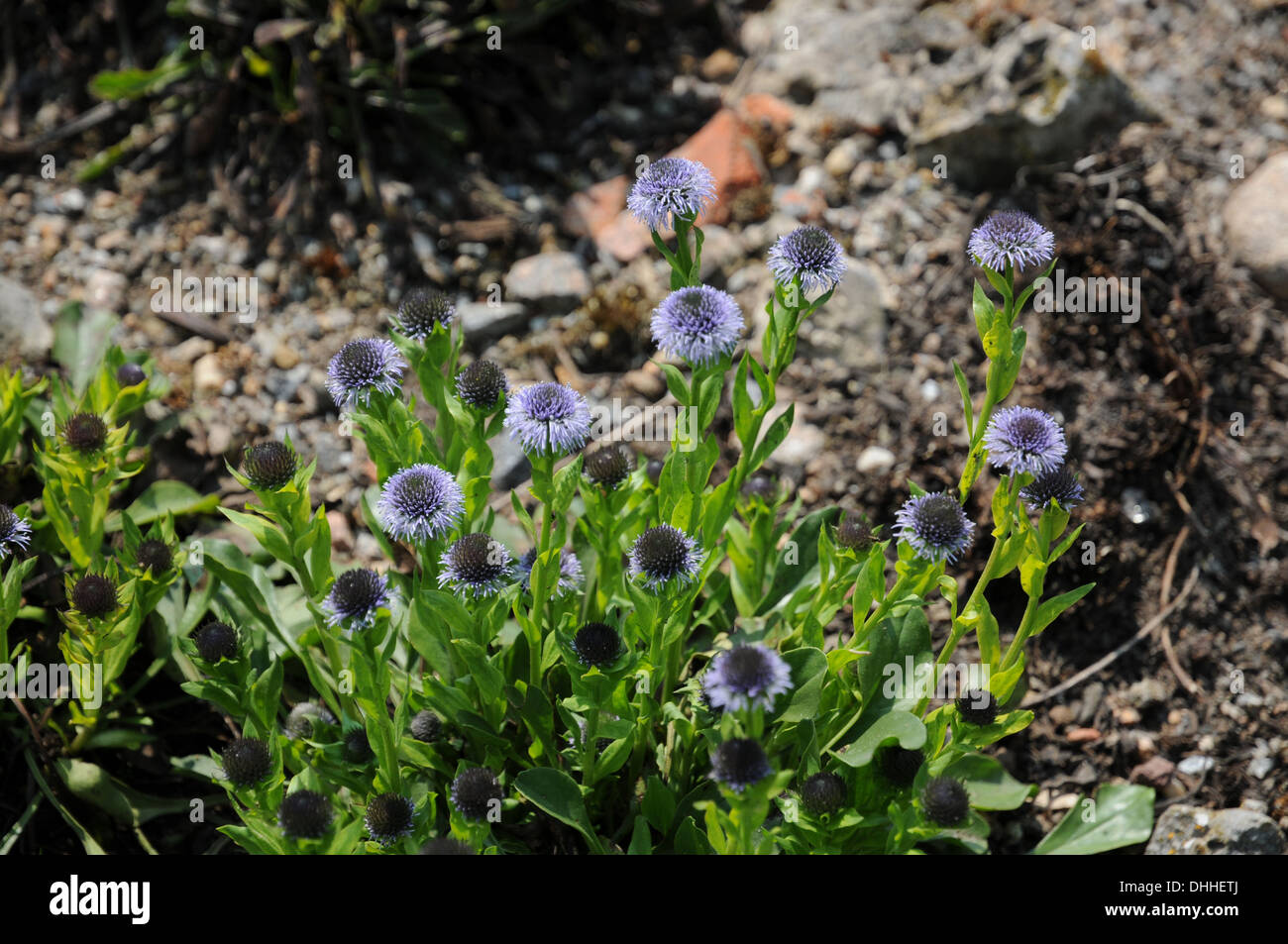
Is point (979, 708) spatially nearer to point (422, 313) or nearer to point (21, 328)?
point (422, 313)

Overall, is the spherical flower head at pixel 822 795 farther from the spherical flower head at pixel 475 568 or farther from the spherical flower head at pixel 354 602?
the spherical flower head at pixel 354 602

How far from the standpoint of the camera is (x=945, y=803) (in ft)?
9.09

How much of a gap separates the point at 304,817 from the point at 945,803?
62.1 inches

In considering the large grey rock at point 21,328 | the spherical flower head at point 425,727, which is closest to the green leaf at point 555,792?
the spherical flower head at point 425,727

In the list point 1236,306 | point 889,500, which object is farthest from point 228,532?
point 1236,306

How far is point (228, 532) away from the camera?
436cm

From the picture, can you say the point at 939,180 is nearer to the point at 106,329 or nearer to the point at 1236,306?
the point at 1236,306

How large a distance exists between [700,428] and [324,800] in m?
1.38

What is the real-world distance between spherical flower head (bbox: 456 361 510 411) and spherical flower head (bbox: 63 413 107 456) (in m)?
1.29

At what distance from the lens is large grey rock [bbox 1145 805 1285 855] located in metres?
3.69

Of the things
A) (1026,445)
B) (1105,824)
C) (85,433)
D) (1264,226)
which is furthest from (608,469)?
(1264,226)

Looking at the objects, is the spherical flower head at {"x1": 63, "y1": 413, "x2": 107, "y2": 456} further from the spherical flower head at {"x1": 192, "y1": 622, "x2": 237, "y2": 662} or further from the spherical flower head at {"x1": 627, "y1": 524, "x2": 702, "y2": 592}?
the spherical flower head at {"x1": 627, "y1": 524, "x2": 702, "y2": 592}

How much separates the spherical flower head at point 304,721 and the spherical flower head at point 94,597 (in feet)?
2.09

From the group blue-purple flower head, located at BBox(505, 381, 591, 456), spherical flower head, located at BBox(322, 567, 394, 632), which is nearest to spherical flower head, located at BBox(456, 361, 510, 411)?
blue-purple flower head, located at BBox(505, 381, 591, 456)
